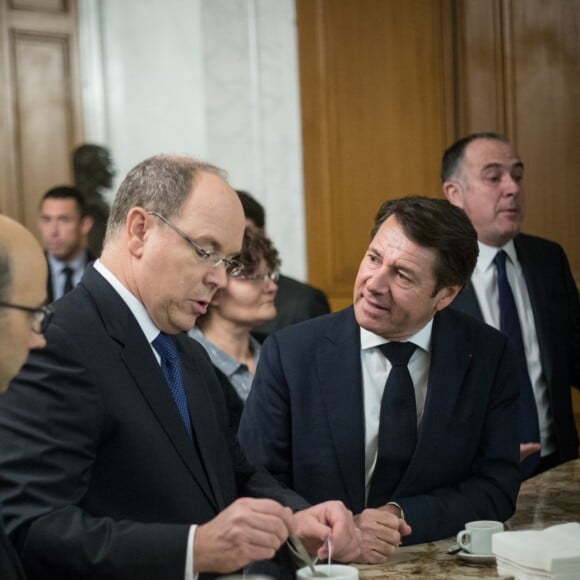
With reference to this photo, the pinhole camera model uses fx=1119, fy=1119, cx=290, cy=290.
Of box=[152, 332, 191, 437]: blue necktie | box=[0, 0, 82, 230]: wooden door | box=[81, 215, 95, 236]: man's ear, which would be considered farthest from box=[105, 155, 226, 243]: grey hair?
box=[0, 0, 82, 230]: wooden door

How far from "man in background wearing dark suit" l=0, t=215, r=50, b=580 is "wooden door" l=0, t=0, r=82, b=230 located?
18.7ft

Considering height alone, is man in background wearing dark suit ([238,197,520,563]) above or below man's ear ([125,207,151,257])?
below

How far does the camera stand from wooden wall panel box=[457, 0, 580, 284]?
18.5 feet

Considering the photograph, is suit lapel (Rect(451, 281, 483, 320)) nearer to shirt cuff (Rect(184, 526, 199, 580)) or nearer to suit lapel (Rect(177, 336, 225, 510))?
suit lapel (Rect(177, 336, 225, 510))

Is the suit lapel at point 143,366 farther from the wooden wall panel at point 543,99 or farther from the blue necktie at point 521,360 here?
the wooden wall panel at point 543,99

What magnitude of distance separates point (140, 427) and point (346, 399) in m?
0.86

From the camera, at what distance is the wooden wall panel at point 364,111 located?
20.5ft

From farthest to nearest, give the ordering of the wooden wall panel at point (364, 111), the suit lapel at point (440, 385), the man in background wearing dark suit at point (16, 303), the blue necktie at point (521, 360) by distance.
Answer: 1. the wooden wall panel at point (364, 111)
2. the blue necktie at point (521, 360)
3. the suit lapel at point (440, 385)
4. the man in background wearing dark suit at point (16, 303)

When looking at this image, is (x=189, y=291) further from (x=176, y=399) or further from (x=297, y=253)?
(x=297, y=253)

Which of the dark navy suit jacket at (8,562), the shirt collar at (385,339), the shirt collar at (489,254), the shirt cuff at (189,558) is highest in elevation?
the shirt collar at (489,254)

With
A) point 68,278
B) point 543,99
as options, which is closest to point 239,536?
point 543,99

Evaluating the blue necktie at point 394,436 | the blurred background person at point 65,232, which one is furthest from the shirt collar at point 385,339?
the blurred background person at point 65,232

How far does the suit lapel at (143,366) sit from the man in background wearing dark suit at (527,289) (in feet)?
6.56

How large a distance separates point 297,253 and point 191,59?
142cm
